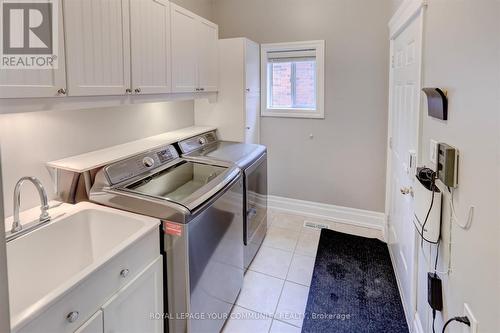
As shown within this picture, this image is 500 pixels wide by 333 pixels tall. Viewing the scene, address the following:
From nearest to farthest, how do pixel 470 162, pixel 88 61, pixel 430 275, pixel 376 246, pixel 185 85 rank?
pixel 470 162, pixel 430 275, pixel 88 61, pixel 185 85, pixel 376 246

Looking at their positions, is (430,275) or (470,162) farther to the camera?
(430,275)

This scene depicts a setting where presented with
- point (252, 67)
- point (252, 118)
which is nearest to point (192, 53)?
point (252, 67)

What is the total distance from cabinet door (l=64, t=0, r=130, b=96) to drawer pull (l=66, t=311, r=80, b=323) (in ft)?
3.18

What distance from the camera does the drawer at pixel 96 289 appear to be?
986 mm

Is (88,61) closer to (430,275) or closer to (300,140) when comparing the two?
(430,275)

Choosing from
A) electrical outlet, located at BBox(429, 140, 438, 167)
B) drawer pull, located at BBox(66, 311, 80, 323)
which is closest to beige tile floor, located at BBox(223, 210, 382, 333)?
drawer pull, located at BBox(66, 311, 80, 323)

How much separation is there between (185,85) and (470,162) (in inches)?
A: 78.9

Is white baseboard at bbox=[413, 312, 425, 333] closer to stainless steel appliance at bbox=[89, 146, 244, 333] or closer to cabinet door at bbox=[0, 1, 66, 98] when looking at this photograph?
stainless steel appliance at bbox=[89, 146, 244, 333]

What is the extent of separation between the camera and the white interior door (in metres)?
1.84

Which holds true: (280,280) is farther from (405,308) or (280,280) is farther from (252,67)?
(252,67)

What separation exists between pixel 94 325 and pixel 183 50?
1.98 m

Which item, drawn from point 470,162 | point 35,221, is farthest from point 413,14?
point 35,221

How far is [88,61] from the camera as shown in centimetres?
154

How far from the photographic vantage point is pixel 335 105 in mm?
3330
